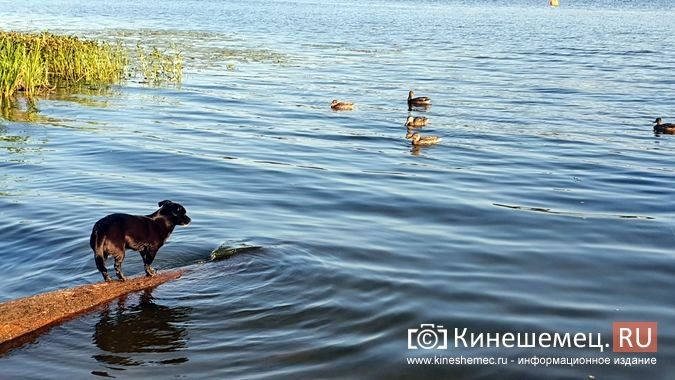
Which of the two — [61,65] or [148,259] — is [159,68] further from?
[148,259]

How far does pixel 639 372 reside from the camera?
777 centimetres

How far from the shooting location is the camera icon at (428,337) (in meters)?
8.33

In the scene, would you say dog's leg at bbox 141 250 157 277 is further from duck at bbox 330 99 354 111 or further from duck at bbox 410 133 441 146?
duck at bbox 330 99 354 111

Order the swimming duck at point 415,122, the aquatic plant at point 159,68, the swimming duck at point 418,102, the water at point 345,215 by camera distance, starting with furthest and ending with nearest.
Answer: the aquatic plant at point 159,68
the swimming duck at point 418,102
the swimming duck at point 415,122
the water at point 345,215

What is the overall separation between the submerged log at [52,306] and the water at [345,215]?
0.42ft

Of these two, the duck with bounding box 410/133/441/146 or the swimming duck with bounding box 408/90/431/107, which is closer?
the duck with bounding box 410/133/441/146

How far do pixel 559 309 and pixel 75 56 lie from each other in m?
23.5

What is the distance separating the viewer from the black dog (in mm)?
8734

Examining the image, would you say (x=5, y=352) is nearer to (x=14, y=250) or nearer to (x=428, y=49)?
(x=14, y=250)

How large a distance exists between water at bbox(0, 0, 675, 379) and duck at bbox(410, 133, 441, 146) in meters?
0.27

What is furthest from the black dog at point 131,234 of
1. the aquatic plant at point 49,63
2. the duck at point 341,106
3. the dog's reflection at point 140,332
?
the aquatic plant at point 49,63

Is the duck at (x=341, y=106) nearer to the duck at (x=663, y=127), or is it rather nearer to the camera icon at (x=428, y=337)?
the duck at (x=663, y=127)

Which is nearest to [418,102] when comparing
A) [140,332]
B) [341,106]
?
[341,106]

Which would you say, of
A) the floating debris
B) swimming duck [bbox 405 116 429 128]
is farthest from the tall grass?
the floating debris
